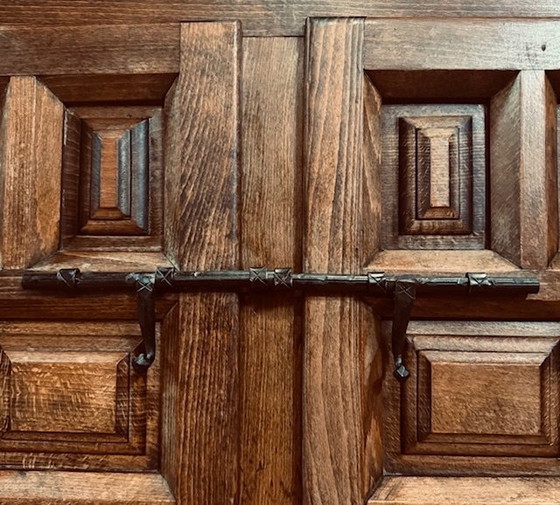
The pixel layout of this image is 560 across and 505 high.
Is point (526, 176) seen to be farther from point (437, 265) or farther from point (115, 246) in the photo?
point (115, 246)

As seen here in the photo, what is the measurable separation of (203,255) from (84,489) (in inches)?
8.9

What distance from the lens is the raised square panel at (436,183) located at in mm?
490

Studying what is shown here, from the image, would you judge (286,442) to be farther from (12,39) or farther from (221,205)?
(12,39)

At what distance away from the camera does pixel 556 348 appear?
48 centimetres

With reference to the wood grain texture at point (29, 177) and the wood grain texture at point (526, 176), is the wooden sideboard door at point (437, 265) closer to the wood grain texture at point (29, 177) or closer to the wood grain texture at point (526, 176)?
the wood grain texture at point (526, 176)

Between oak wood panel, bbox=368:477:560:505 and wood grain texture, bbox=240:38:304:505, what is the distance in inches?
3.2

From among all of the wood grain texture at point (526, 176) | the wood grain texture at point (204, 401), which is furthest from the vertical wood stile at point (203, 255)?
the wood grain texture at point (526, 176)

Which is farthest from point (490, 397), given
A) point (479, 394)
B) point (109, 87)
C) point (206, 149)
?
point (109, 87)

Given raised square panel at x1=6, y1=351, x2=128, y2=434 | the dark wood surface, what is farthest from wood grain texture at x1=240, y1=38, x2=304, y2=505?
raised square panel at x1=6, y1=351, x2=128, y2=434

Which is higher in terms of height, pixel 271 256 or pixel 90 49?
pixel 90 49

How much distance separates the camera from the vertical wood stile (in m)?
0.46

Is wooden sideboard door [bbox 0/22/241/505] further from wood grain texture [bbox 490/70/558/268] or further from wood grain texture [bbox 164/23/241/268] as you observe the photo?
wood grain texture [bbox 490/70/558/268]

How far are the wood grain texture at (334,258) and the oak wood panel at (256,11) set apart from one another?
0.8 inches

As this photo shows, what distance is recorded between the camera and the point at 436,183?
0.49 metres
